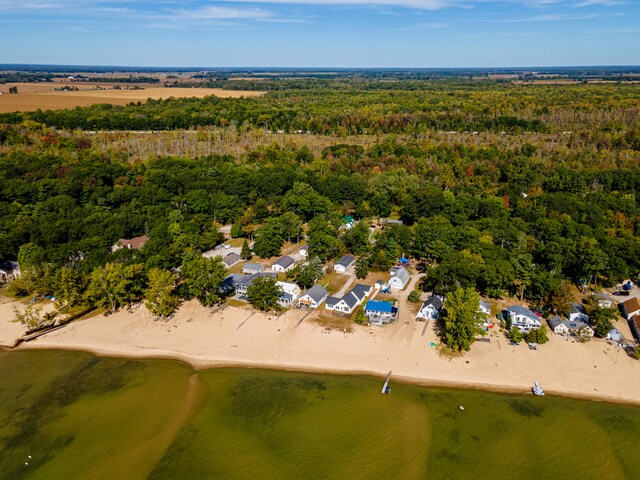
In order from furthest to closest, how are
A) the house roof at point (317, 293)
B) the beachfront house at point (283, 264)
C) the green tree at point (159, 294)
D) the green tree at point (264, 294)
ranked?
1. the beachfront house at point (283, 264)
2. the house roof at point (317, 293)
3. the green tree at point (264, 294)
4. the green tree at point (159, 294)

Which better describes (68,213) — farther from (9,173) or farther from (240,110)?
(240,110)

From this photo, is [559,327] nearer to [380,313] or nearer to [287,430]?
[380,313]

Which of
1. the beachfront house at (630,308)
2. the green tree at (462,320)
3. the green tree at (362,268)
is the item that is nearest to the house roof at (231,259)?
the green tree at (362,268)

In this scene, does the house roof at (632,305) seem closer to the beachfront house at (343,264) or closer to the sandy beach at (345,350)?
the sandy beach at (345,350)

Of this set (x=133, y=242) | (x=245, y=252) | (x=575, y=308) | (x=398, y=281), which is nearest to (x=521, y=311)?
(x=575, y=308)

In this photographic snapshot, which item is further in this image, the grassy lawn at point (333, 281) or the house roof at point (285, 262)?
the house roof at point (285, 262)

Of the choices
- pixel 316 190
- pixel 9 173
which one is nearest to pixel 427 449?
pixel 316 190

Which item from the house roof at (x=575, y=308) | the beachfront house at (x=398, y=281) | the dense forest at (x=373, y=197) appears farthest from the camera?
the beachfront house at (x=398, y=281)
